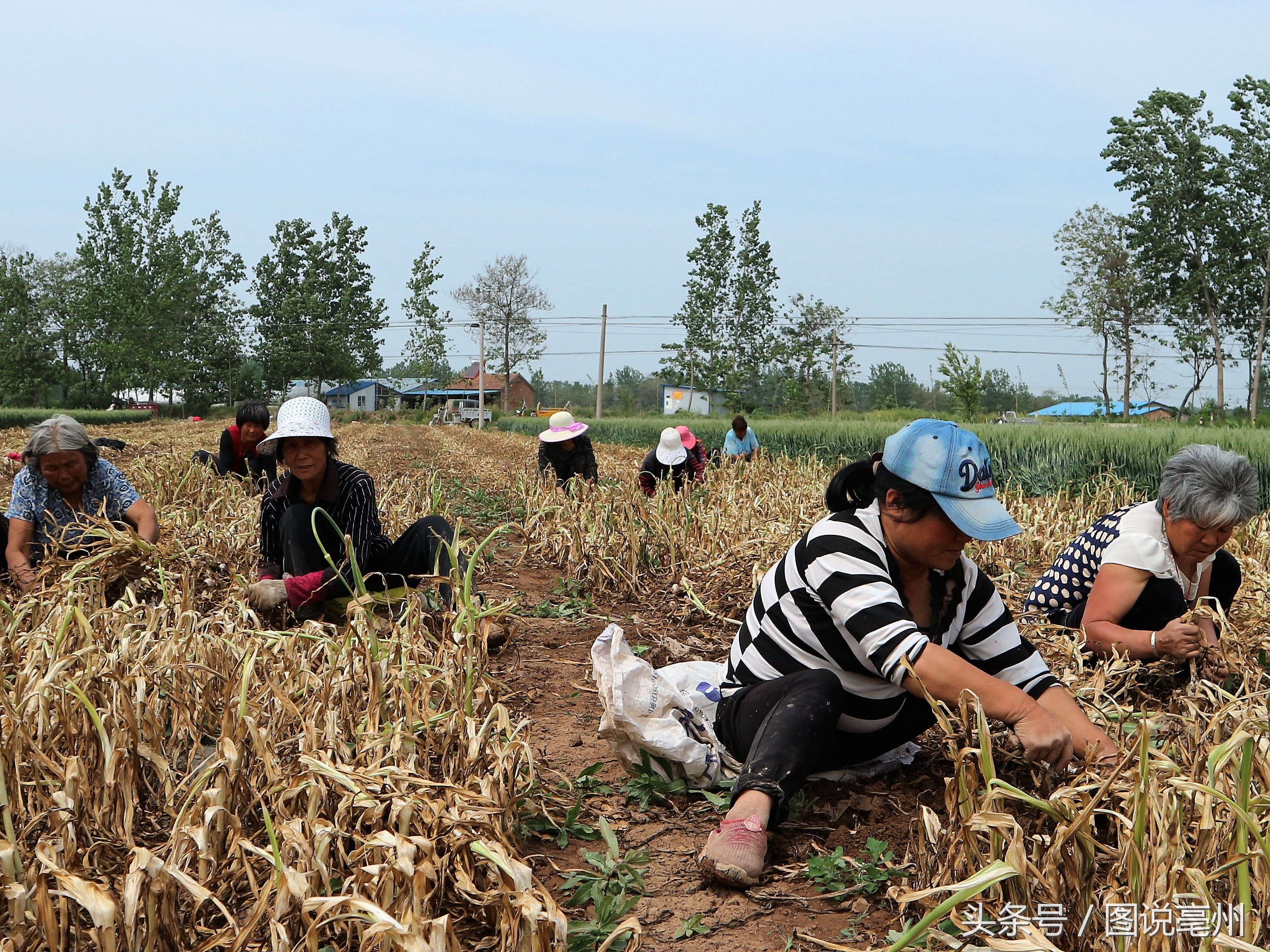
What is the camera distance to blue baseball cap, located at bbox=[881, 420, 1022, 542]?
79.7 inches

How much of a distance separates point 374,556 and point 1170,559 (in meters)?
3.01

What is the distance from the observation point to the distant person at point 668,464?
776 cm

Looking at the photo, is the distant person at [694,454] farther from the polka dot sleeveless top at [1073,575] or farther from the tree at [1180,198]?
the tree at [1180,198]

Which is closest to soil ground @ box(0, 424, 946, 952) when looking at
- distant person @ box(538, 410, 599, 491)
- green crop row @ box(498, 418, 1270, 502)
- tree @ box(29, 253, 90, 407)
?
distant person @ box(538, 410, 599, 491)

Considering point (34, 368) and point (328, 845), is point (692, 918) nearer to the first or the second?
point (328, 845)

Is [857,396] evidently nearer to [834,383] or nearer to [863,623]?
[834,383]

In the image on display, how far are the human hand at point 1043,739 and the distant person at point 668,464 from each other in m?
5.50

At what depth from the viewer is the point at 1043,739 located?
6.54 feet

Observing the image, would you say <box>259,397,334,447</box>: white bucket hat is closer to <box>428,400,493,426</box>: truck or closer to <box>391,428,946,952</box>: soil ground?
<box>391,428,946,952</box>: soil ground

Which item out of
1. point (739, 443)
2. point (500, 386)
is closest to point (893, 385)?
point (500, 386)

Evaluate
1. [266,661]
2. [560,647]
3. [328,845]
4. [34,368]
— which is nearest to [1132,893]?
[328,845]

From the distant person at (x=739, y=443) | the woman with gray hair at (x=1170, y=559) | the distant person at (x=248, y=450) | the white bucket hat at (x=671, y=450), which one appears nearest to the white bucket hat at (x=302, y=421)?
the distant person at (x=248, y=450)

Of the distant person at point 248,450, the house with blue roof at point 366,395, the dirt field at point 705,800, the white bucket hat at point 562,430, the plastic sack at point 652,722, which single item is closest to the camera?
the dirt field at point 705,800

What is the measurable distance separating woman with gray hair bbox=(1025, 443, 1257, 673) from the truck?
126 ft
